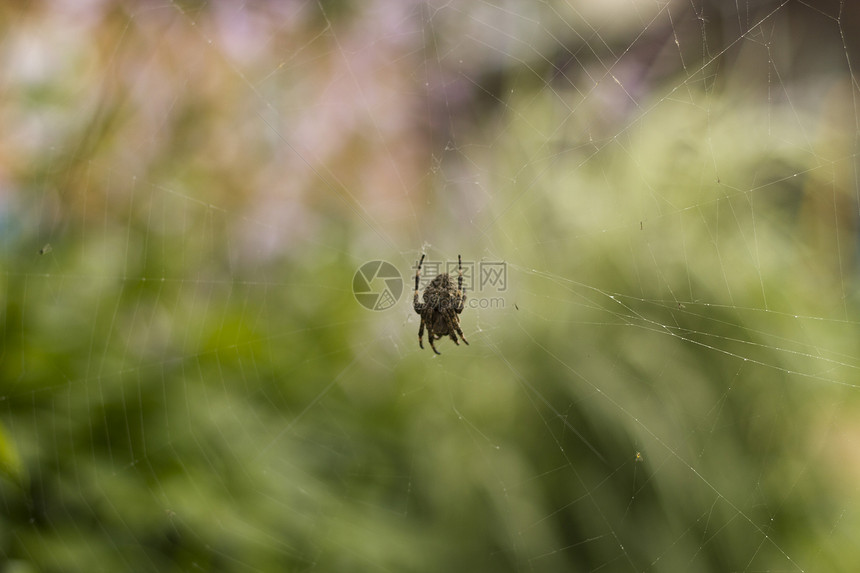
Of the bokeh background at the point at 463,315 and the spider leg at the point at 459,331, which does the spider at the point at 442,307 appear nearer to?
the spider leg at the point at 459,331

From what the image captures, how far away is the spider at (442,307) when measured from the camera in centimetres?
238

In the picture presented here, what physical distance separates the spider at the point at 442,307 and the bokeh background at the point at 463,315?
0.11 meters

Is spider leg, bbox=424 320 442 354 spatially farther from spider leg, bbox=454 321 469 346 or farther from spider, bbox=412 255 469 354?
spider leg, bbox=454 321 469 346

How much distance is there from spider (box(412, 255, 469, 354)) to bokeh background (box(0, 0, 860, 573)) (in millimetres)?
111

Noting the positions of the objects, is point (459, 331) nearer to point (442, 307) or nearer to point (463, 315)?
point (442, 307)

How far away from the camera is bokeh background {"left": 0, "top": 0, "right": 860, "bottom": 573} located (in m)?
1.44

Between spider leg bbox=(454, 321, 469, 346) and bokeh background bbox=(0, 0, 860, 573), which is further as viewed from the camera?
spider leg bbox=(454, 321, 469, 346)

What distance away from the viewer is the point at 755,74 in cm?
203

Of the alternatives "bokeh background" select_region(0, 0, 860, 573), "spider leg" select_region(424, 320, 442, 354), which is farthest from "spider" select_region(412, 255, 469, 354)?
"bokeh background" select_region(0, 0, 860, 573)

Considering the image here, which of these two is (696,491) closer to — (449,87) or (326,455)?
(326,455)

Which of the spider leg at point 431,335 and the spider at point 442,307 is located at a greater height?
the spider at point 442,307

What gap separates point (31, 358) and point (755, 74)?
234 cm

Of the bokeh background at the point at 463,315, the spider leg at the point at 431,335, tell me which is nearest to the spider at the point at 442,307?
the spider leg at the point at 431,335

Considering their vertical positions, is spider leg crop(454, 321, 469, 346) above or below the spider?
below
